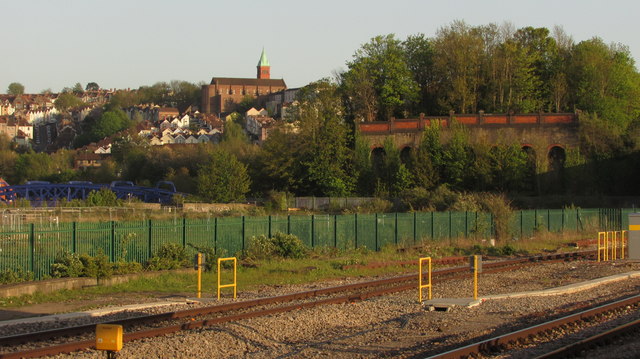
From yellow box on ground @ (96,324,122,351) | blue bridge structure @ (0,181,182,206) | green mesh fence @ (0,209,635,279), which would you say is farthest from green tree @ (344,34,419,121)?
yellow box on ground @ (96,324,122,351)

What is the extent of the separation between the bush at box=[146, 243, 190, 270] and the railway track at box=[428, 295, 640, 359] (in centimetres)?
1440

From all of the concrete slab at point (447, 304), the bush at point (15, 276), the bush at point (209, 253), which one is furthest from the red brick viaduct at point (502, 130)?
the concrete slab at point (447, 304)

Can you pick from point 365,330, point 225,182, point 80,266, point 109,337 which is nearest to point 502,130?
point 225,182

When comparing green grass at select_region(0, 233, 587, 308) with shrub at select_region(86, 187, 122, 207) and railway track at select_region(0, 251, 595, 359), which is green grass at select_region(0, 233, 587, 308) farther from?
shrub at select_region(86, 187, 122, 207)

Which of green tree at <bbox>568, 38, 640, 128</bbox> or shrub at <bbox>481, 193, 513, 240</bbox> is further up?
green tree at <bbox>568, 38, 640, 128</bbox>

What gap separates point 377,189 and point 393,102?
1366 cm

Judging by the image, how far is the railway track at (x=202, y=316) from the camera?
41.8 feet

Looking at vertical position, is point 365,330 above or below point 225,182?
below

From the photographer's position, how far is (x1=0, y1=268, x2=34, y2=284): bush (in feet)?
68.9

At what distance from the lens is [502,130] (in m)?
68.1

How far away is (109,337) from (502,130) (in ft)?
205

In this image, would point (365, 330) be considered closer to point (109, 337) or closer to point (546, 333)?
point (546, 333)

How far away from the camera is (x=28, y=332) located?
14.2 m

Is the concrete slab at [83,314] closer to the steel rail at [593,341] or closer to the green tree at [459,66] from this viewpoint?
the steel rail at [593,341]
